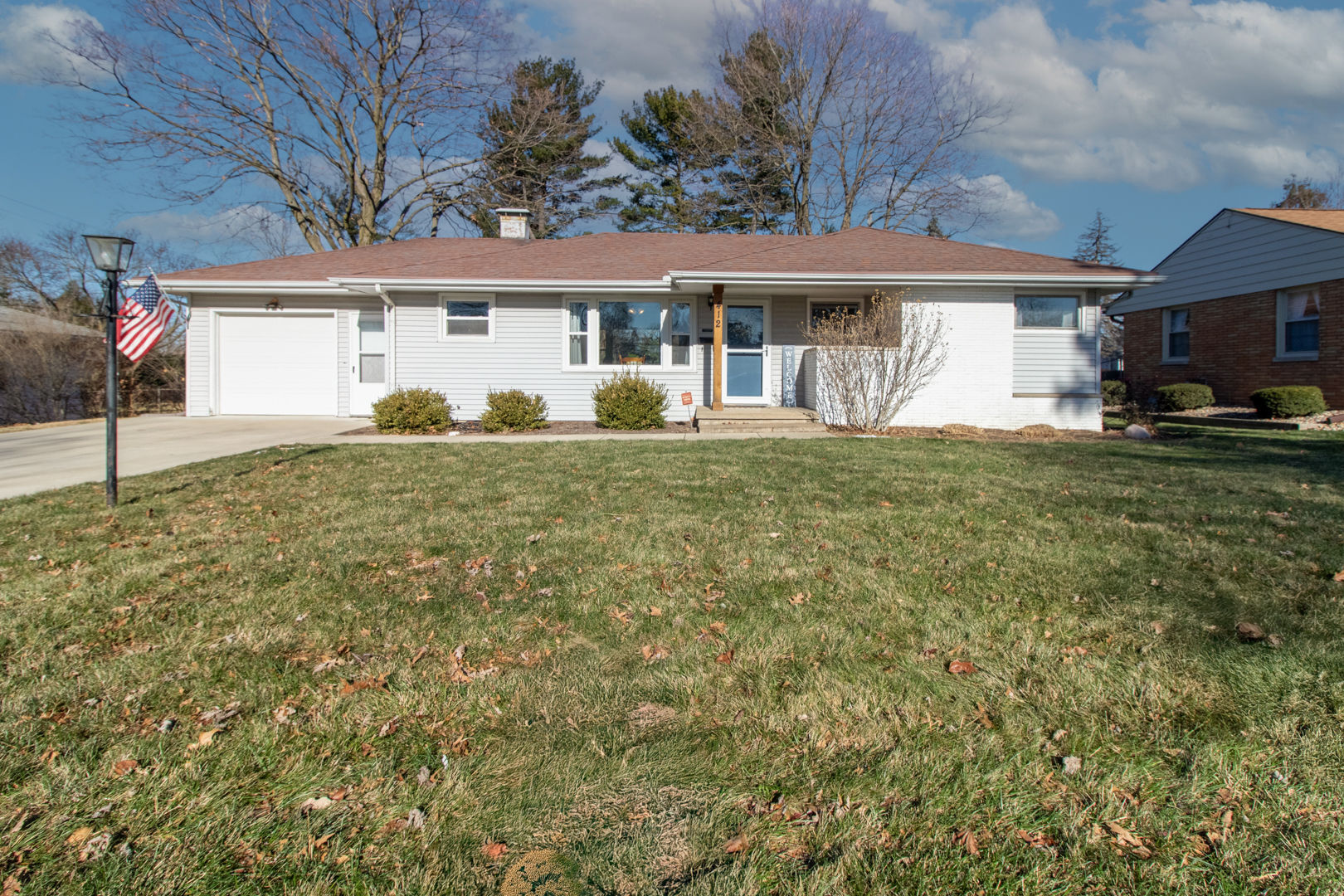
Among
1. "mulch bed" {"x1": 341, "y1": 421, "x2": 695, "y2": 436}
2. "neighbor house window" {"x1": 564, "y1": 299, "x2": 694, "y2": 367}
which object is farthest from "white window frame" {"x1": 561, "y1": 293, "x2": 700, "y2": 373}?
"mulch bed" {"x1": 341, "y1": 421, "x2": 695, "y2": 436}

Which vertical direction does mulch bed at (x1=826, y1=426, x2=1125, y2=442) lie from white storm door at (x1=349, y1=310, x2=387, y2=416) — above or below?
below

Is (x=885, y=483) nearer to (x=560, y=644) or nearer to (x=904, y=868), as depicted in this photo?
(x=560, y=644)

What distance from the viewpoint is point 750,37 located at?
77.6ft

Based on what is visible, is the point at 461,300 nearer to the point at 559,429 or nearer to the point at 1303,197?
the point at 559,429

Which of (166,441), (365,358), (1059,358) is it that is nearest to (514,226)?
(365,358)

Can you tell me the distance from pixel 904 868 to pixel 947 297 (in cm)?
1198

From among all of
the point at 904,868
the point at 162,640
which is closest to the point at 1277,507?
the point at 904,868

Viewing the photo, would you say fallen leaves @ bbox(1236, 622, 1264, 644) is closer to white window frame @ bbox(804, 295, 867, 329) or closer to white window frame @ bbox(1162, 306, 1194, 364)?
white window frame @ bbox(804, 295, 867, 329)

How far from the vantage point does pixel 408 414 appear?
38.1ft

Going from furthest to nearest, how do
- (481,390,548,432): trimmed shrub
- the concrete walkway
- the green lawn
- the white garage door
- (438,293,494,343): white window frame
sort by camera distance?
the white garage door → (438,293,494,343): white window frame → (481,390,548,432): trimmed shrub → the concrete walkway → the green lawn

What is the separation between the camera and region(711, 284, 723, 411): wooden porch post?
12172 mm

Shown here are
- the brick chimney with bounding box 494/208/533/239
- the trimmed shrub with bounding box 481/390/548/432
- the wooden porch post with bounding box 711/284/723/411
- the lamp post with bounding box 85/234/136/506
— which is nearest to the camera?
the lamp post with bounding box 85/234/136/506

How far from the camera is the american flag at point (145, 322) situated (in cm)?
1268

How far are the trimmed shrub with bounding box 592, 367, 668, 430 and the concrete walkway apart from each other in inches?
19.2
